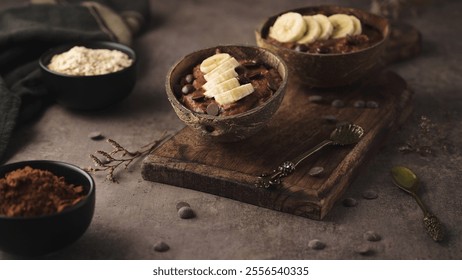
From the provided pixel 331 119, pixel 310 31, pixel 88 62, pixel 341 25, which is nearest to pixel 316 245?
pixel 331 119

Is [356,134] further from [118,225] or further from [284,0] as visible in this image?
[284,0]

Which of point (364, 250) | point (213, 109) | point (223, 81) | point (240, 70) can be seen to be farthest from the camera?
point (240, 70)

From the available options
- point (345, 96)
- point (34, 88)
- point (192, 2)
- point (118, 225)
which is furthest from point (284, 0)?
point (118, 225)

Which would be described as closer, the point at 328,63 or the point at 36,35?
the point at 328,63

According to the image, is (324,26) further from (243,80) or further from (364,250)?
(364,250)

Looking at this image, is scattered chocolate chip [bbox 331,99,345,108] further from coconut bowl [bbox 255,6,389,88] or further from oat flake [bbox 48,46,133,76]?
oat flake [bbox 48,46,133,76]

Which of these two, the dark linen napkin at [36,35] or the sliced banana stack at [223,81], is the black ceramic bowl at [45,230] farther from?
the dark linen napkin at [36,35]

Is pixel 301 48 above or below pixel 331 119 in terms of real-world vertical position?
above
